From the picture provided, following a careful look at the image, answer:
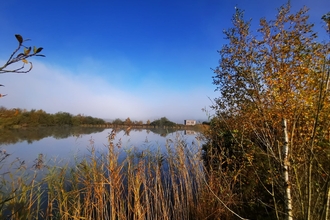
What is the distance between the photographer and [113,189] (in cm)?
238

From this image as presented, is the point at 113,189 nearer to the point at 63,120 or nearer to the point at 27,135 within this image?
the point at 27,135

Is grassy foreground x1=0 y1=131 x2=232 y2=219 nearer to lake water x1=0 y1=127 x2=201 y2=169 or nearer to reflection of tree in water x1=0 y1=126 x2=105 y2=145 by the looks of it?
lake water x1=0 y1=127 x2=201 y2=169

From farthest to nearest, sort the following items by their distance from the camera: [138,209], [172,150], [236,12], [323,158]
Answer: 1. [172,150]
2. [236,12]
3. [138,209]
4. [323,158]


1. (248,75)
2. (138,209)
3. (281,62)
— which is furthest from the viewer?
(138,209)

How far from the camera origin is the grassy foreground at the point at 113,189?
7.86 feet

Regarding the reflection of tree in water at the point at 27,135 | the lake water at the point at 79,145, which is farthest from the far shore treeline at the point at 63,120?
the lake water at the point at 79,145

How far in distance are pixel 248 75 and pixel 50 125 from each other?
98.7ft

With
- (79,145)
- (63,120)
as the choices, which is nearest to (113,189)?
(79,145)

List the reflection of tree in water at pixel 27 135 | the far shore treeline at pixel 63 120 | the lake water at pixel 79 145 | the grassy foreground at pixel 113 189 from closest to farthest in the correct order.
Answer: the grassy foreground at pixel 113 189 < the lake water at pixel 79 145 < the reflection of tree in water at pixel 27 135 < the far shore treeline at pixel 63 120

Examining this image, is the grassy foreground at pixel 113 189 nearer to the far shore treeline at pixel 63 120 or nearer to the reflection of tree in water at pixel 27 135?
the reflection of tree in water at pixel 27 135

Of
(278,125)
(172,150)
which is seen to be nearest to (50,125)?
(172,150)

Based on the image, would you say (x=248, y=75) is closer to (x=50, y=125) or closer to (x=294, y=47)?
(x=294, y=47)

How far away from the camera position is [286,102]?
1771 mm

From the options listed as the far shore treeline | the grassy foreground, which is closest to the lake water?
the grassy foreground
